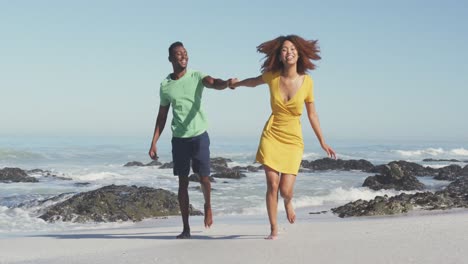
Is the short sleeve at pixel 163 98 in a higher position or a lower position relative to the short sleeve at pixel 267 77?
lower

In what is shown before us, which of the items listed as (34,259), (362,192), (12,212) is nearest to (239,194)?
(362,192)

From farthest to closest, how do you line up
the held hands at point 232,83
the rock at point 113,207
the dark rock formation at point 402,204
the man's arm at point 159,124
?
the rock at point 113,207, the dark rock formation at point 402,204, the man's arm at point 159,124, the held hands at point 232,83

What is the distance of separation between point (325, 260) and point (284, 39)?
2.17 metres

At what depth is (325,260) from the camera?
4.14 meters

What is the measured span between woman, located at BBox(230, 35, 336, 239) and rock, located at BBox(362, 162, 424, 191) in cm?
1255

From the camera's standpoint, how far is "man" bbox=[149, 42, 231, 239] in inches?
233

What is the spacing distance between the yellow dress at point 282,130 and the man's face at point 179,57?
37.9 inches

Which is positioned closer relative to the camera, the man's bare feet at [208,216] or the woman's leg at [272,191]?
the woman's leg at [272,191]

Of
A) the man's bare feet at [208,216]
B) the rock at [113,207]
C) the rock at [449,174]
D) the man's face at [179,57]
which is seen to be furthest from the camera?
the rock at [449,174]

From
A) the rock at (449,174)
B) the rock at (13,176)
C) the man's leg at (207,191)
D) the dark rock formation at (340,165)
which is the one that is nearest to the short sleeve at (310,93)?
the man's leg at (207,191)

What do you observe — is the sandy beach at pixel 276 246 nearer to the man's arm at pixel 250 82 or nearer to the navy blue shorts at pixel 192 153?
the navy blue shorts at pixel 192 153

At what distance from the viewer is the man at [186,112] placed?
593 centimetres

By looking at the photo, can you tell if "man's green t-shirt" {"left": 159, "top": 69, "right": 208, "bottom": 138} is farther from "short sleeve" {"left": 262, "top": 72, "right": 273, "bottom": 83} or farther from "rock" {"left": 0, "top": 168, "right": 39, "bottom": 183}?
"rock" {"left": 0, "top": 168, "right": 39, "bottom": 183}

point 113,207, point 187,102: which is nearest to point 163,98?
point 187,102
